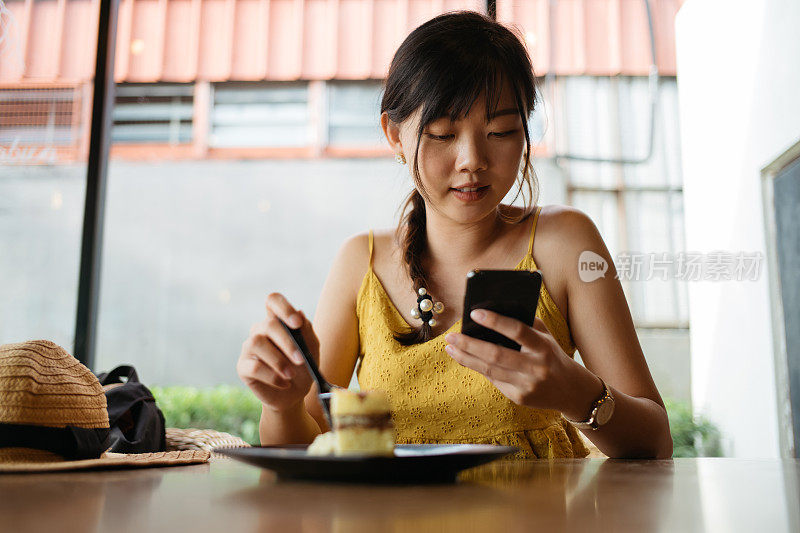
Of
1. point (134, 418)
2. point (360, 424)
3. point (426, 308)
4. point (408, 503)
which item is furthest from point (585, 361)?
point (134, 418)

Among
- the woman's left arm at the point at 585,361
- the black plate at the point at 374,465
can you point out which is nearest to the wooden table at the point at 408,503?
the black plate at the point at 374,465

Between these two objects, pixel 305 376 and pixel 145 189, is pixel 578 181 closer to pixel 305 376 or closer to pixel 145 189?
pixel 145 189

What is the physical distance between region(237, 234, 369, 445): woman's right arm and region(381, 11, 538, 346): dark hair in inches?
6.5

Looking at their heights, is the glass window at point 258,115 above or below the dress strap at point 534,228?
above

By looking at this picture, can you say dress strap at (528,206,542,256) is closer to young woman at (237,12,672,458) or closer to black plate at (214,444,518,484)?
young woman at (237,12,672,458)

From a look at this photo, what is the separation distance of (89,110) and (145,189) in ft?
2.02

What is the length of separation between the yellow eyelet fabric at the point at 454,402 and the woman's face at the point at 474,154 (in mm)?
224

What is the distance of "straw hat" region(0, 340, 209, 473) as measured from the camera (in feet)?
2.91

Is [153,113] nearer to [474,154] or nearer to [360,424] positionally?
[474,154]

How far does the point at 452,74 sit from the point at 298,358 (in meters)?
0.68

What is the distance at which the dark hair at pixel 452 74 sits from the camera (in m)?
1.37

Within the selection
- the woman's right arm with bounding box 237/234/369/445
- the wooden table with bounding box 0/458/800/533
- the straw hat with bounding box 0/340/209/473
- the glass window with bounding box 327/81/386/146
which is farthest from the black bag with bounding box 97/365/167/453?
the glass window with bounding box 327/81/386/146

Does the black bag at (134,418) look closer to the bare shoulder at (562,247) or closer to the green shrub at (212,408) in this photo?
the bare shoulder at (562,247)

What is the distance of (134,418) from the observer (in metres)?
1.79
